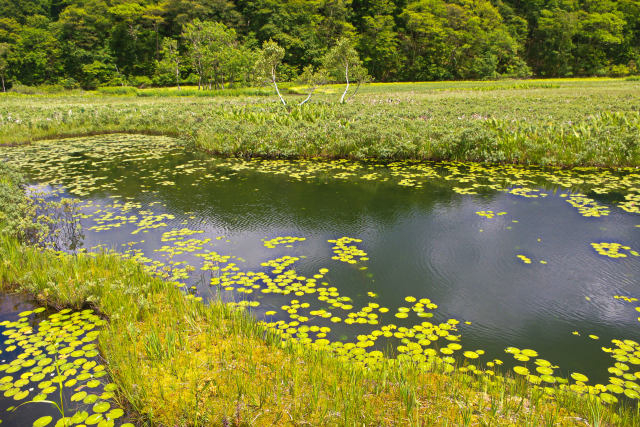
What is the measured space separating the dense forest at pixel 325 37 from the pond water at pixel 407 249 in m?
51.3

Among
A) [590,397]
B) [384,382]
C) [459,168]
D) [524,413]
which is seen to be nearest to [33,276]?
[384,382]

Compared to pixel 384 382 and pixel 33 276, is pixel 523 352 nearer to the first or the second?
pixel 384 382

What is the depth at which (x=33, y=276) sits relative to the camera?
5.18m

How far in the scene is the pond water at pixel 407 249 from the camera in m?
4.46

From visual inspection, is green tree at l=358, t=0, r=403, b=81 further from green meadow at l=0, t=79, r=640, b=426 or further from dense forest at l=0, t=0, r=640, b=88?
green meadow at l=0, t=79, r=640, b=426

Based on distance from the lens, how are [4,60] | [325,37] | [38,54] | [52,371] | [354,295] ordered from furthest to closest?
[325,37]
[38,54]
[4,60]
[354,295]
[52,371]

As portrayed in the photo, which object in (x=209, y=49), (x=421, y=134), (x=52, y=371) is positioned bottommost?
(x=52, y=371)

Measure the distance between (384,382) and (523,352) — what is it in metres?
1.89

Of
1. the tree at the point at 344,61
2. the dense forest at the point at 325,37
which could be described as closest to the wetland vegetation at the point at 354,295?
the tree at the point at 344,61

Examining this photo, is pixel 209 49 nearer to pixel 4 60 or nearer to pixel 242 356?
pixel 4 60

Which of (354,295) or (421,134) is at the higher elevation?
(421,134)

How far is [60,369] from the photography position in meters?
3.80

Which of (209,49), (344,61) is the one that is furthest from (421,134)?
(209,49)

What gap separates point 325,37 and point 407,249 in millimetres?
72105
